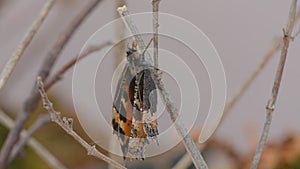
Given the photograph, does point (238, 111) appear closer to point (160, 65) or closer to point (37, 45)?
point (37, 45)

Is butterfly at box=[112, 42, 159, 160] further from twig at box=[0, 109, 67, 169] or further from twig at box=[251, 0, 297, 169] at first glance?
twig at box=[0, 109, 67, 169]

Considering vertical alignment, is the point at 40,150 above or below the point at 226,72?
below

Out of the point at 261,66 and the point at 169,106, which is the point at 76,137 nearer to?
the point at 169,106

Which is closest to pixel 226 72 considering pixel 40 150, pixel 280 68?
pixel 40 150

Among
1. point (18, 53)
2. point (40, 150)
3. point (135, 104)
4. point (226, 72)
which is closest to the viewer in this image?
point (135, 104)

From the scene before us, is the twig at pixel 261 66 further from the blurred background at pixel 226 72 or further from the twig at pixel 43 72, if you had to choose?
the blurred background at pixel 226 72

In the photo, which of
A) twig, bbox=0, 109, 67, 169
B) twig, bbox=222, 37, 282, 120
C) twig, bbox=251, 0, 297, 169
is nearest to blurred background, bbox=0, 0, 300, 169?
twig, bbox=0, 109, 67, 169

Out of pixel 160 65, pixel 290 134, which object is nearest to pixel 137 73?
pixel 160 65

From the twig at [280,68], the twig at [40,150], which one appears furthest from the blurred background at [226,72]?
the twig at [280,68]
